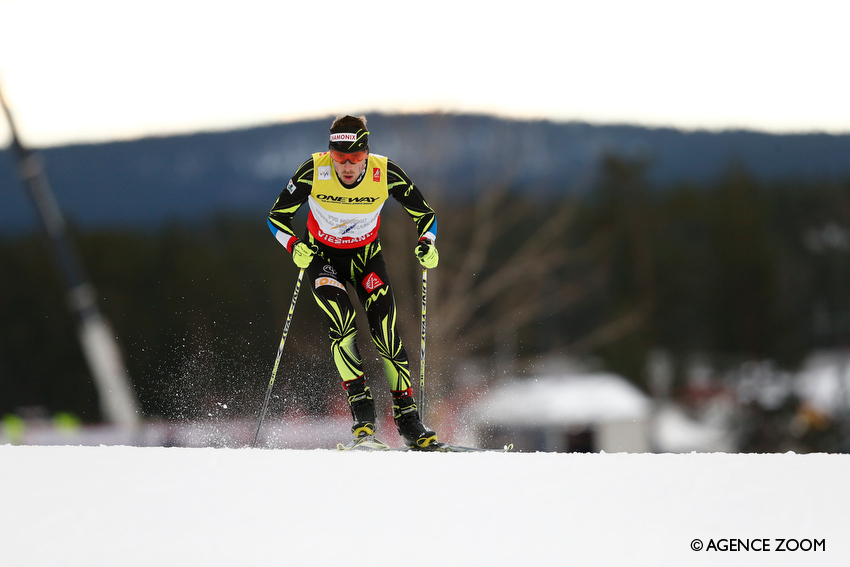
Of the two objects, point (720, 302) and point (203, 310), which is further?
point (720, 302)

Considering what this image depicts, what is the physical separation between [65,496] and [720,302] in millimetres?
40699

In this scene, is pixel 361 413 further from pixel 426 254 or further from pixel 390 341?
pixel 426 254

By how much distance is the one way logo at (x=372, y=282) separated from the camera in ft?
16.2

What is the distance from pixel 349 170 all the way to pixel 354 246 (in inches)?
19.1

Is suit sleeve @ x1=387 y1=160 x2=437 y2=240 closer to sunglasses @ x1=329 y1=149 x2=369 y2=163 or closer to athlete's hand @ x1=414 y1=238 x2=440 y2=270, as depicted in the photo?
athlete's hand @ x1=414 y1=238 x2=440 y2=270

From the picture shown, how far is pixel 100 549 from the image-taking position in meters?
3.12

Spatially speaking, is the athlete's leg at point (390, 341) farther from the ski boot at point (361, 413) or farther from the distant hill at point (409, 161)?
the distant hill at point (409, 161)

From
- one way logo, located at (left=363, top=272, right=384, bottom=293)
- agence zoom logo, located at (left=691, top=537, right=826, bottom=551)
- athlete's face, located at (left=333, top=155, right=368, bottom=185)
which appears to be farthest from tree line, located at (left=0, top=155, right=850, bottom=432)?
agence zoom logo, located at (left=691, top=537, right=826, bottom=551)

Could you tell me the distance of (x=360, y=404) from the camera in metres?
4.98

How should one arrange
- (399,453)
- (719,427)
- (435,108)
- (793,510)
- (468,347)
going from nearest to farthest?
(793,510), (399,453), (468,347), (435,108), (719,427)

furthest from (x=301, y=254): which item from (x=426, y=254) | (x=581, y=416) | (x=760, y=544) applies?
(x=581, y=416)

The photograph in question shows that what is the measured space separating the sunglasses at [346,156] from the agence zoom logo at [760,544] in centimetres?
267

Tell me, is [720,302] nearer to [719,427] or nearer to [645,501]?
[719,427]

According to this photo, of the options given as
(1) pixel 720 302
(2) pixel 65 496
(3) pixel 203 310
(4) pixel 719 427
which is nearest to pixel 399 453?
(2) pixel 65 496
